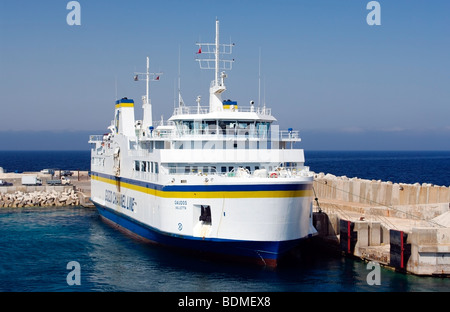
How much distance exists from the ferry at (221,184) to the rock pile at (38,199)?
1972 cm

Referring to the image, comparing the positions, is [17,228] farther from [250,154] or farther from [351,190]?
[351,190]

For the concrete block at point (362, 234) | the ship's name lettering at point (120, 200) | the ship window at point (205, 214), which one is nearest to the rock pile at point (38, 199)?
the ship's name lettering at point (120, 200)

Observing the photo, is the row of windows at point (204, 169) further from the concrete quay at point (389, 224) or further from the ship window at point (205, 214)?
the concrete quay at point (389, 224)

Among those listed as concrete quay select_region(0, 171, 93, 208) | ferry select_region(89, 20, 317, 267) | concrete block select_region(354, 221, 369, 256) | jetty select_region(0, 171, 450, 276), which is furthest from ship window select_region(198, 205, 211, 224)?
concrete quay select_region(0, 171, 93, 208)

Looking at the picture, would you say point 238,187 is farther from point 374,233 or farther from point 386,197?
point 386,197

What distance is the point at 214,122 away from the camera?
2770 centimetres

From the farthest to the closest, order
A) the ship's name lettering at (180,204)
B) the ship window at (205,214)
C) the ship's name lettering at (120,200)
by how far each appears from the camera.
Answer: the ship's name lettering at (120,200), the ship window at (205,214), the ship's name lettering at (180,204)

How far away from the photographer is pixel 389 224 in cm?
2873

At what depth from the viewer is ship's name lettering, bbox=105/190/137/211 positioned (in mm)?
32469

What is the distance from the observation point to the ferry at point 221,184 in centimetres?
2367

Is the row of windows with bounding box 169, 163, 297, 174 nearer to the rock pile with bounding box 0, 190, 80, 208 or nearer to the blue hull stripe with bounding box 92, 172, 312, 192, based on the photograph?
the blue hull stripe with bounding box 92, 172, 312, 192

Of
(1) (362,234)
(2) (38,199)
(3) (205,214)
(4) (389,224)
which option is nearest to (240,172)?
(3) (205,214)
